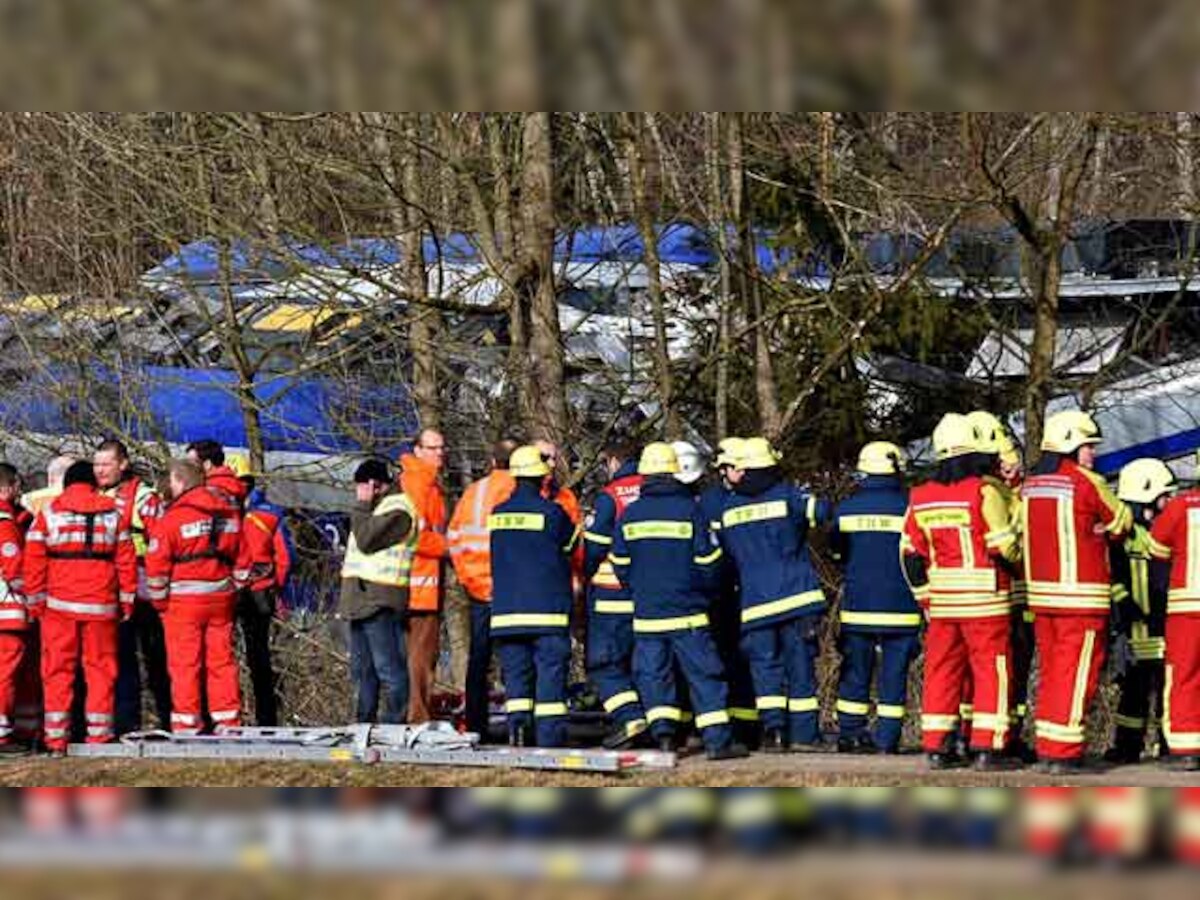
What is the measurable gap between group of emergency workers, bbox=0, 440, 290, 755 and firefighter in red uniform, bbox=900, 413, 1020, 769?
4.56 m

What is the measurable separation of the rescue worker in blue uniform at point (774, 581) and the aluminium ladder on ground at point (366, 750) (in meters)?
0.96

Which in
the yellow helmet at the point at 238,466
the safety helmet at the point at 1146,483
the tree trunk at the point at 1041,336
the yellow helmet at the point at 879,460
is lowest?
the safety helmet at the point at 1146,483

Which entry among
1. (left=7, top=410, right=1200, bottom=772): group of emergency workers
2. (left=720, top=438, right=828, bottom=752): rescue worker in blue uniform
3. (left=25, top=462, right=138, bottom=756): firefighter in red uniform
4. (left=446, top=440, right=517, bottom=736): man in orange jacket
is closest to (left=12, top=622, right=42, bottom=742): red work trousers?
(left=7, top=410, right=1200, bottom=772): group of emergency workers

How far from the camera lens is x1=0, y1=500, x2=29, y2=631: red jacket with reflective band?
480 inches

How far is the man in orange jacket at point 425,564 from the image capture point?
39.4ft

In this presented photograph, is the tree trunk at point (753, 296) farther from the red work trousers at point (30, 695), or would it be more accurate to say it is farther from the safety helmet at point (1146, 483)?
the red work trousers at point (30, 695)

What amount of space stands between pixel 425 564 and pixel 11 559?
9.01 feet

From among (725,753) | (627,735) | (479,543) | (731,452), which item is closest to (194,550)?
(479,543)

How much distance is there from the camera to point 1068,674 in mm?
9898

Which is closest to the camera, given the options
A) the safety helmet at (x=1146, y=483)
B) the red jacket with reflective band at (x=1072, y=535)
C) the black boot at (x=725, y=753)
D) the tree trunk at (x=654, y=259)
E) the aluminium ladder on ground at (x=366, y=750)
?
the red jacket with reflective band at (x=1072, y=535)

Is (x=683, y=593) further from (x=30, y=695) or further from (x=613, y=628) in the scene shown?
(x=30, y=695)

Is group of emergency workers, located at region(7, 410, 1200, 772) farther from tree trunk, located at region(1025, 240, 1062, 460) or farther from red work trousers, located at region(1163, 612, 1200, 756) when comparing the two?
tree trunk, located at region(1025, 240, 1062, 460)

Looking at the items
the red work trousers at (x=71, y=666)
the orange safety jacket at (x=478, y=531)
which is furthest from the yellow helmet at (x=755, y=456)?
the red work trousers at (x=71, y=666)

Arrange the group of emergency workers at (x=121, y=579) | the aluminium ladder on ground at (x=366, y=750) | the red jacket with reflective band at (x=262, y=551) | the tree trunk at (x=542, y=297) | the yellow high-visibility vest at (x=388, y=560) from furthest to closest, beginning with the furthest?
the tree trunk at (x=542, y=297) → the red jacket with reflective band at (x=262, y=551) → the group of emergency workers at (x=121, y=579) → the yellow high-visibility vest at (x=388, y=560) → the aluminium ladder on ground at (x=366, y=750)
